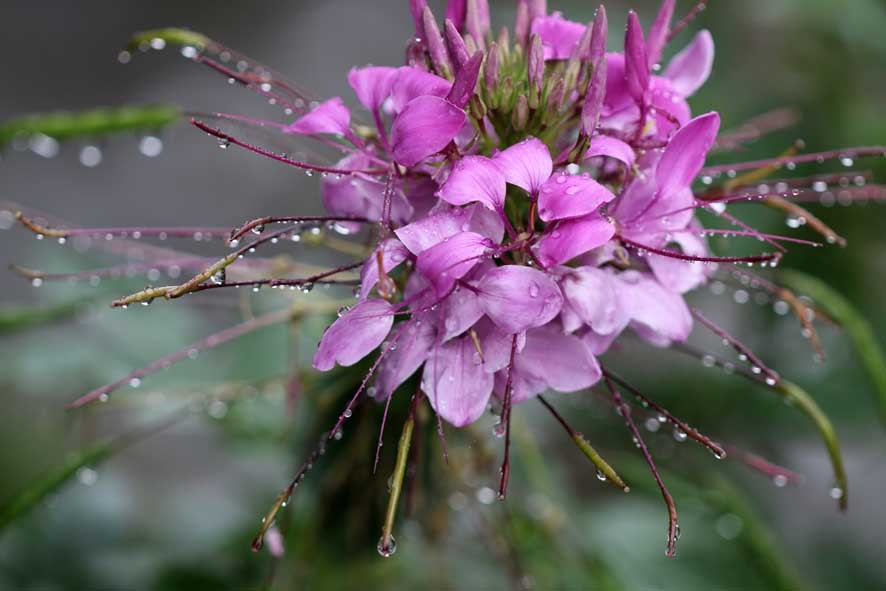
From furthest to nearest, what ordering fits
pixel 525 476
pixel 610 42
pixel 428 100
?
1. pixel 610 42
2. pixel 525 476
3. pixel 428 100

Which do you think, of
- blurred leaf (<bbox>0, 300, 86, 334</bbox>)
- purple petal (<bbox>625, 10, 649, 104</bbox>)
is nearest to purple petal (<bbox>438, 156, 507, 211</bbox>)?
purple petal (<bbox>625, 10, 649, 104</bbox>)

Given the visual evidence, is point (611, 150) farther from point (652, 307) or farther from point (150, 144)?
point (150, 144)

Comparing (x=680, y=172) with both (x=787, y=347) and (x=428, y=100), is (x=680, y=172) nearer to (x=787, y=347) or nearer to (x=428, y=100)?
(x=428, y=100)

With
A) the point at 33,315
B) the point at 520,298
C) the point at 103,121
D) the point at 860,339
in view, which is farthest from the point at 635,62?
the point at 33,315

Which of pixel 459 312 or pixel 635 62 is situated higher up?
pixel 635 62

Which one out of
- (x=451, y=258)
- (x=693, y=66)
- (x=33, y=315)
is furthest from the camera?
(x=33, y=315)

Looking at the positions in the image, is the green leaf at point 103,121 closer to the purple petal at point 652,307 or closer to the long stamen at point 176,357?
the long stamen at point 176,357

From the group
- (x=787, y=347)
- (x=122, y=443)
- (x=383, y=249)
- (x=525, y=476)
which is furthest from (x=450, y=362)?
(x=787, y=347)
